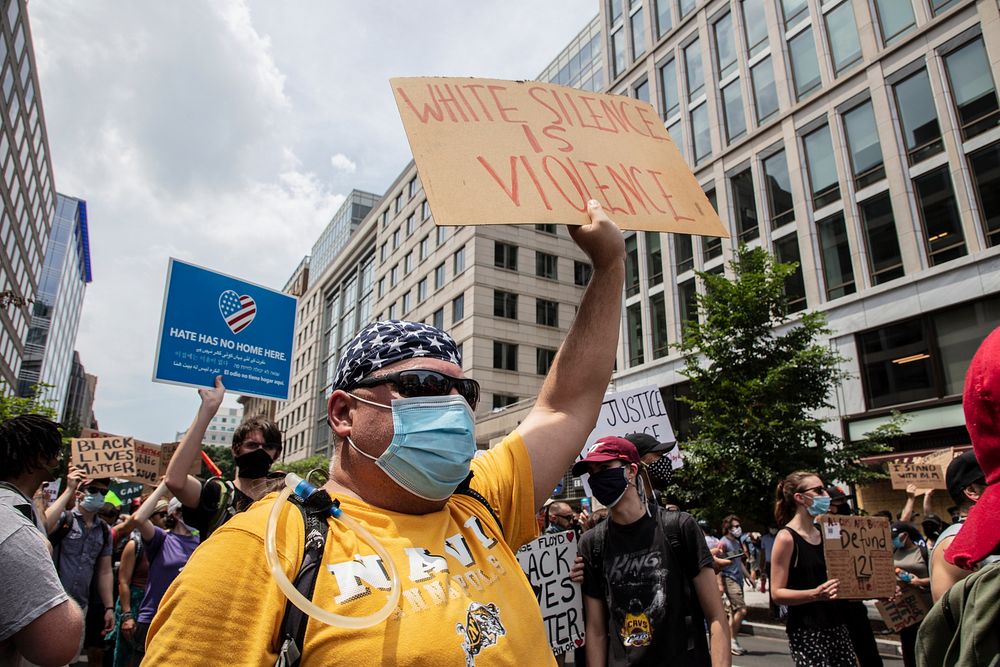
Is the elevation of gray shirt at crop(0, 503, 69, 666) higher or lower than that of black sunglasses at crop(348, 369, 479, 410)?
lower

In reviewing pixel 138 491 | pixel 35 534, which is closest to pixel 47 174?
pixel 138 491

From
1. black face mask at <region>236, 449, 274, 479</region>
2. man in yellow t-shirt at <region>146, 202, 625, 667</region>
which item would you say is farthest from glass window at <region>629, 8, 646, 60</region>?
man in yellow t-shirt at <region>146, 202, 625, 667</region>

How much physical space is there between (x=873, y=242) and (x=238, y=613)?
2304 centimetres

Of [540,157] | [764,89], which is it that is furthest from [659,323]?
[540,157]

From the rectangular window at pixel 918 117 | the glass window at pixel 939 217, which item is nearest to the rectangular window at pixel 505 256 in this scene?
the rectangular window at pixel 918 117

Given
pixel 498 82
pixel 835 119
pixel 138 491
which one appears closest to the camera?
pixel 498 82

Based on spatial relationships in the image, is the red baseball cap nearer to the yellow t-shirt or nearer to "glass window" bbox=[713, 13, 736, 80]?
the yellow t-shirt

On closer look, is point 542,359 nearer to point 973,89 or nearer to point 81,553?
point 973,89

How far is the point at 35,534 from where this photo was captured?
2.19 m

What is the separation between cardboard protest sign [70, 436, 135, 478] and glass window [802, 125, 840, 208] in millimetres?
22181

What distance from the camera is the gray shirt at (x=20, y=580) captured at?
6.66ft

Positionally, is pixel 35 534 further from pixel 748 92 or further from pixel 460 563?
pixel 748 92

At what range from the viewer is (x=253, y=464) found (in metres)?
3.78

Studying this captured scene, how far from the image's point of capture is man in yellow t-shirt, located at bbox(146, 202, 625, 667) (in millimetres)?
1272
